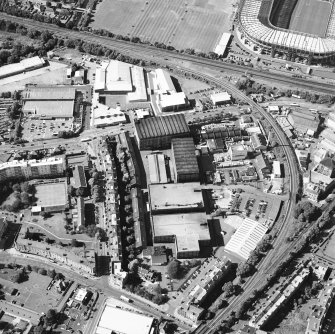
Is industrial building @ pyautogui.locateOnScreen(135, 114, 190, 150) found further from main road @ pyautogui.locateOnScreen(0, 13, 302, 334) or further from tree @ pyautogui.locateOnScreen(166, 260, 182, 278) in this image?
tree @ pyautogui.locateOnScreen(166, 260, 182, 278)

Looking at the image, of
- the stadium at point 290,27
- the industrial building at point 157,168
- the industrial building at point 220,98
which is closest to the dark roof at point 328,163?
the industrial building at point 220,98

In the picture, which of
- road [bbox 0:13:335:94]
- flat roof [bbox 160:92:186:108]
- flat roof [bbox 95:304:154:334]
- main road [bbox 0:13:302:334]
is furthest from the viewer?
road [bbox 0:13:335:94]

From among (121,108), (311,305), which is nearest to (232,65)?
(121,108)

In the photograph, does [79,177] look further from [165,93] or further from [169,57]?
[169,57]

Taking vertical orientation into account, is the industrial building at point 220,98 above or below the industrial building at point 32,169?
above

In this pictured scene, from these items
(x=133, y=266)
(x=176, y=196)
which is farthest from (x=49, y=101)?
(x=133, y=266)

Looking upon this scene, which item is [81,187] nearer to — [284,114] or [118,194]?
[118,194]

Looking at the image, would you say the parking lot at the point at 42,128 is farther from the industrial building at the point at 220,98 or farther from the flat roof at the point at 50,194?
the industrial building at the point at 220,98

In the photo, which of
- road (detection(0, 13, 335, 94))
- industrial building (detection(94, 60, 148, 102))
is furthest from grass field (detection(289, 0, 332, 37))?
industrial building (detection(94, 60, 148, 102))
